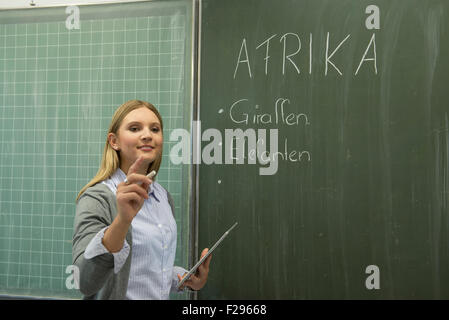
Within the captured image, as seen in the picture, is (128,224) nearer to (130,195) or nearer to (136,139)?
(130,195)

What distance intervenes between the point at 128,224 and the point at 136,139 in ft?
1.10

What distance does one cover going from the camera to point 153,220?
3.63 ft

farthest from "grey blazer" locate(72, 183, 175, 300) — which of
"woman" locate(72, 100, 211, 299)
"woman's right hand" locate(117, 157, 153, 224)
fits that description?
"woman's right hand" locate(117, 157, 153, 224)

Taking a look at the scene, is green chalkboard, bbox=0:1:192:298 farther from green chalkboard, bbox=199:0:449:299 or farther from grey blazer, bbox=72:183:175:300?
grey blazer, bbox=72:183:175:300

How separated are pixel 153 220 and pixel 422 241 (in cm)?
117

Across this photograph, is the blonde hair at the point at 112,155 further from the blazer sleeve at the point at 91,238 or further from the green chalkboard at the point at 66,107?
the green chalkboard at the point at 66,107

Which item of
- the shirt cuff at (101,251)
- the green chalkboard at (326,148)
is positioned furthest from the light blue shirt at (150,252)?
the green chalkboard at (326,148)

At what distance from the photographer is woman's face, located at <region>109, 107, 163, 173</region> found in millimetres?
1132

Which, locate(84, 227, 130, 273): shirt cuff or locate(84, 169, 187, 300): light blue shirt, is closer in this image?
locate(84, 227, 130, 273): shirt cuff

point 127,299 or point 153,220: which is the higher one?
point 153,220

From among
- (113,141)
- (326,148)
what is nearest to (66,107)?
(113,141)

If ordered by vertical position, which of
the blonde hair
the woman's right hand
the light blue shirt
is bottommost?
the light blue shirt
